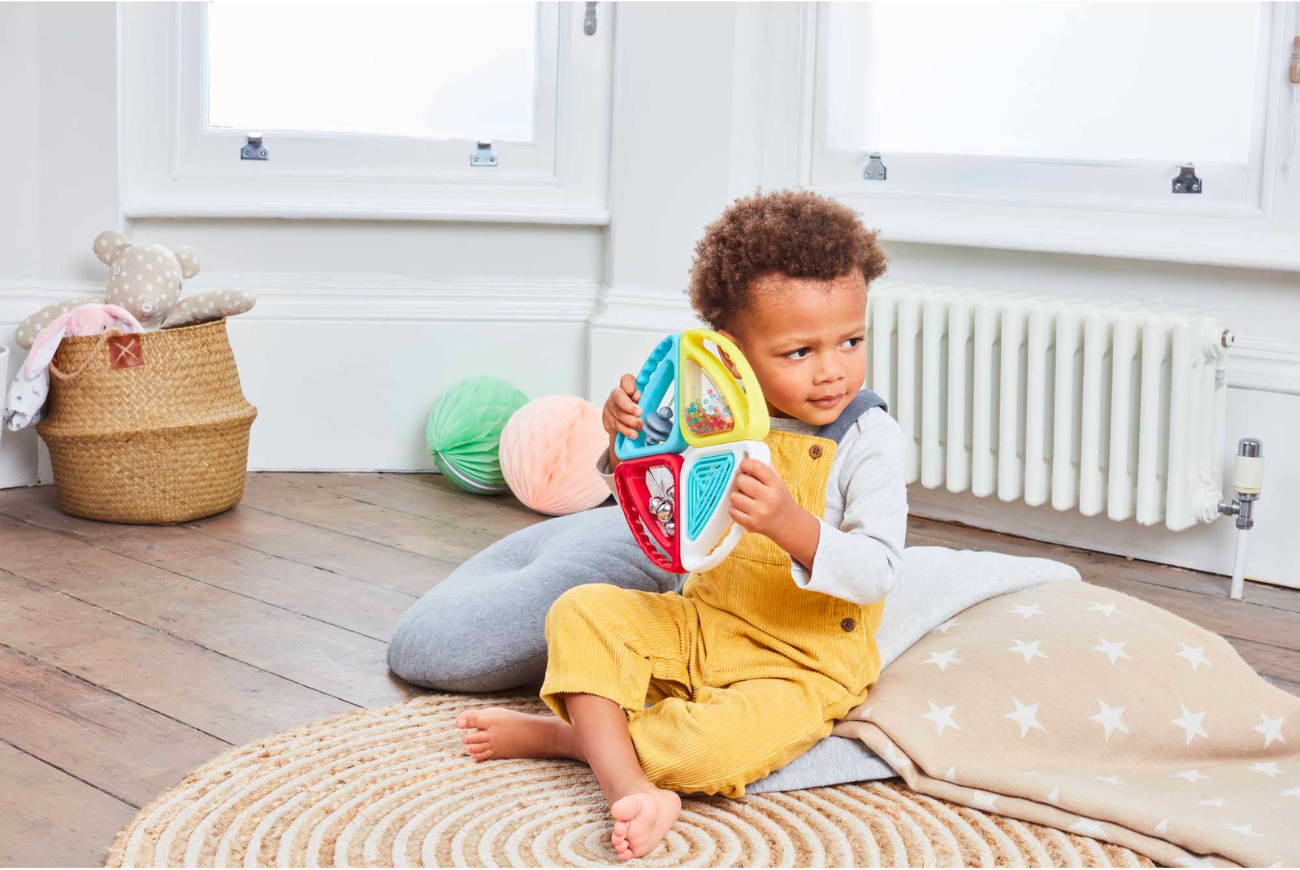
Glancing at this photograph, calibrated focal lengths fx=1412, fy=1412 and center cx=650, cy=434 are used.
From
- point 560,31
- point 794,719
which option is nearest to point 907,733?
point 794,719

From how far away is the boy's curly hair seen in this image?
140 cm

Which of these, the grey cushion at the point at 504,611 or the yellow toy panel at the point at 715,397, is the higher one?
the yellow toy panel at the point at 715,397

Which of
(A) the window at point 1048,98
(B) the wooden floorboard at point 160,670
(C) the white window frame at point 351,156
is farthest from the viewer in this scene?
(C) the white window frame at point 351,156

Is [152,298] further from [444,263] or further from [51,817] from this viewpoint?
[51,817]

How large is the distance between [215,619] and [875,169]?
1.50 metres

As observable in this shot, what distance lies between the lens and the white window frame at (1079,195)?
228 cm

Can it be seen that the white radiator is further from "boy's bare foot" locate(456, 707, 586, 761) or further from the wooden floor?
"boy's bare foot" locate(456, 707, 586, 761)

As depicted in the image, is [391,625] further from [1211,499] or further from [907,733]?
[1211,499]

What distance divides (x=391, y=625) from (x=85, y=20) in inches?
55.5

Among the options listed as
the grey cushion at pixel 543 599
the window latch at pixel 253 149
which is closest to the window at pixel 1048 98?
the grey cushion at pixel 543 599

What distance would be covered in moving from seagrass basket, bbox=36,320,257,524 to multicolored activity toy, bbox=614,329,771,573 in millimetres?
1265

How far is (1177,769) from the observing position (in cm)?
149

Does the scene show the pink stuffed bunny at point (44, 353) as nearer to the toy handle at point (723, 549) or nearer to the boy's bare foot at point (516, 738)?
the boy's bare foot at point (516, 738)

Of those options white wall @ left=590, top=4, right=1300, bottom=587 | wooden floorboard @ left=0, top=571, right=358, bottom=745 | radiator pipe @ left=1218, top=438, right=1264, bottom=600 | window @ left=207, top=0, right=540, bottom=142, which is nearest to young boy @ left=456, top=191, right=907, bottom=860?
wooden floorboard @ left=0, top=571, right=358, bottom=745
